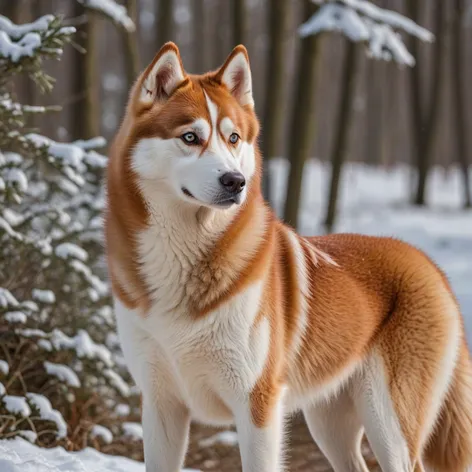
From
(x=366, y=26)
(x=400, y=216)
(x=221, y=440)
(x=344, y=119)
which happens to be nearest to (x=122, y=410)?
(x=221, y=440)

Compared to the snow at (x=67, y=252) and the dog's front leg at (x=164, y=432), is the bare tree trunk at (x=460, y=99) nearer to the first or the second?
the snow at (x=67, y=252)

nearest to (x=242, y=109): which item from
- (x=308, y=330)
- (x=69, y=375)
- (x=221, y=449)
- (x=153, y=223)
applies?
(x=153, y=223)

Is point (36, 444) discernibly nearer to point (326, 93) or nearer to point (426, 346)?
point (426, 346)

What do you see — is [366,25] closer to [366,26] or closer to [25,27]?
[366,26]

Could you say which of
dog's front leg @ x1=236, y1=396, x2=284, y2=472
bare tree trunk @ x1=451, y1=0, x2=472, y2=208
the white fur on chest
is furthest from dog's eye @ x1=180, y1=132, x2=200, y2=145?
bare tree trunk @ x1=451, y1=0, x2=472, y2=208

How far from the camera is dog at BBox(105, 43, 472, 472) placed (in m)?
3.32

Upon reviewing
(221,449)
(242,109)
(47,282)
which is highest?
(242,109)

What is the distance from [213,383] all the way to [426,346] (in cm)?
120

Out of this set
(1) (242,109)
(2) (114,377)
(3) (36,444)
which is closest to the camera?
(1) (242,109)

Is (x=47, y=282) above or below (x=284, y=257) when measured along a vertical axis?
below

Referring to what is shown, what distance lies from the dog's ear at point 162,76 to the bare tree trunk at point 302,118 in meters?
6.08

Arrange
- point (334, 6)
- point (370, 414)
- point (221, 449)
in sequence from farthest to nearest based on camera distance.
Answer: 1. point (334, 6)
2. point (221, 449)
3. point (370, 414)

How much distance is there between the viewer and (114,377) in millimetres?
5641

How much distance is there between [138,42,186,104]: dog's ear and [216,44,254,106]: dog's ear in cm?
21
